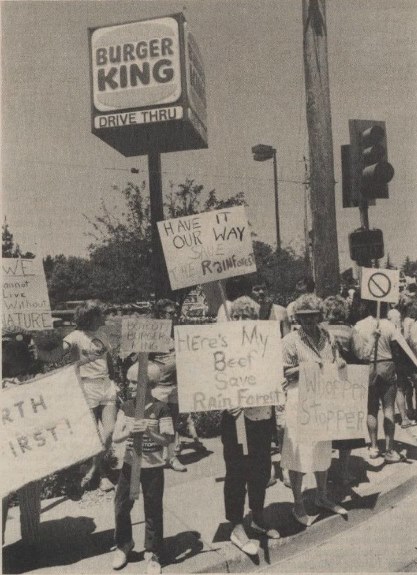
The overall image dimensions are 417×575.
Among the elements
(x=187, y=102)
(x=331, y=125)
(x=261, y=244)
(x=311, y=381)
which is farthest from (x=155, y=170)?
(x=261, y=244)

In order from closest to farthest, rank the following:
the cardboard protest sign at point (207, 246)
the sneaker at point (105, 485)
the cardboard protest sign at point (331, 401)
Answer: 1. the cardboard protest sign at point (331, 401)
2. the cardboard protest sign at point (207, 246)
3. the sneaker at point (105, 485)

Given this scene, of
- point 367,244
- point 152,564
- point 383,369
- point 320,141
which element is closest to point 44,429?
point 152,564

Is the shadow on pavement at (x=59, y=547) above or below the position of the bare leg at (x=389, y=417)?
below

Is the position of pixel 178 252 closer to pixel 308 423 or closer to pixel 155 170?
pixel 308 423

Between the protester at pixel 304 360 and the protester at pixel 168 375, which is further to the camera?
the protester at pixel 168 375

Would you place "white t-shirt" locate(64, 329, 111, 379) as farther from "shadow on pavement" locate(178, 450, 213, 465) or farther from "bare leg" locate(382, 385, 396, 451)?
"bare leg" locate(382, 385, 396, 451)

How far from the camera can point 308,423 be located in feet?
12.0

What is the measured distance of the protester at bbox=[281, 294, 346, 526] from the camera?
376 centimetres

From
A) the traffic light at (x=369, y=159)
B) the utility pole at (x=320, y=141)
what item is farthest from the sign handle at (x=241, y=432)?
the traffic light at (x=369, y=159)

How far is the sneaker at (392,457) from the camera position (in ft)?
16.7

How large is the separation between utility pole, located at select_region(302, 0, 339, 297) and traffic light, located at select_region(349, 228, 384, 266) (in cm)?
19

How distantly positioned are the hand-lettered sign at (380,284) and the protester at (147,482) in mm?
2333

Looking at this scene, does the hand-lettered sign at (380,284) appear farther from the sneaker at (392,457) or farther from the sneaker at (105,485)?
the sneaker at (105,485)

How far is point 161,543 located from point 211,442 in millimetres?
2762
